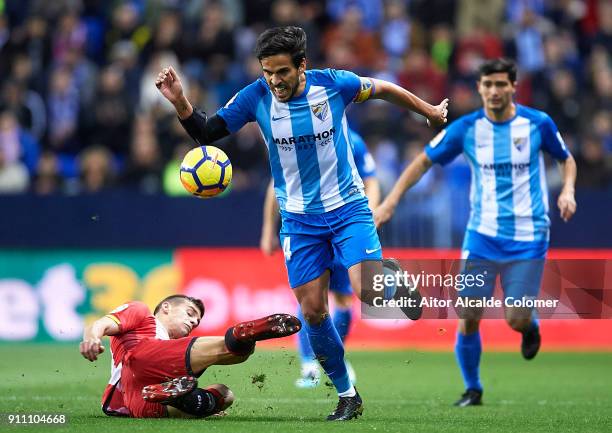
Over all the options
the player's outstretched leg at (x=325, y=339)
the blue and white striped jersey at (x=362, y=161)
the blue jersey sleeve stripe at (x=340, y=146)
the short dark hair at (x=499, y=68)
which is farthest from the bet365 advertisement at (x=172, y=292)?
the blue jersey sleeve stripe at (x=340, y=146)

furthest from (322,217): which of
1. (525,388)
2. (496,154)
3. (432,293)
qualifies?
(525,388)

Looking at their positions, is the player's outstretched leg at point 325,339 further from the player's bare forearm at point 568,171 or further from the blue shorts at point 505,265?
the player's bare forearm at point 568,171

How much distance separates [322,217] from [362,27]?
33.7 ft

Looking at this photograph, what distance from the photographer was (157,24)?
17406 millimetres

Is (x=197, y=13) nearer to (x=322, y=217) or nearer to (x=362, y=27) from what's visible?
(x=362, y=27)

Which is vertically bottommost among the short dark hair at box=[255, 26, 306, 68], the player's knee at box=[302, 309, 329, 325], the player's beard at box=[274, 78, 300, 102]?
the player's knee at box=[302, 309, 329, 325]

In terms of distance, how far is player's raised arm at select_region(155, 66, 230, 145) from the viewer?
7.28 meters

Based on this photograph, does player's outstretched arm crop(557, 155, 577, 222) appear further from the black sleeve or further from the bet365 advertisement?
the bet365 advertisement

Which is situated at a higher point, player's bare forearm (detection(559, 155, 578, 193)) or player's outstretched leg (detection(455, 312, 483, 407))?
player's bare forearm (detection(559, 155, 578, 193))

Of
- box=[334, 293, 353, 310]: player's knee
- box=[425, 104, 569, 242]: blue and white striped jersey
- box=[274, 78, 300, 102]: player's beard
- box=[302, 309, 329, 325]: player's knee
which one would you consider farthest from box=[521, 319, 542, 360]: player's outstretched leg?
box=[274, 78, 300, 102]: player's beard

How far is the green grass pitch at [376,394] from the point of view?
7207 mm

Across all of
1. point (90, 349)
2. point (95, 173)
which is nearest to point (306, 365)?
point (90, 349)

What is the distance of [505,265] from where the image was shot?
933 centimetres

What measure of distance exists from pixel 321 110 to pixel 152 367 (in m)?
1.89
